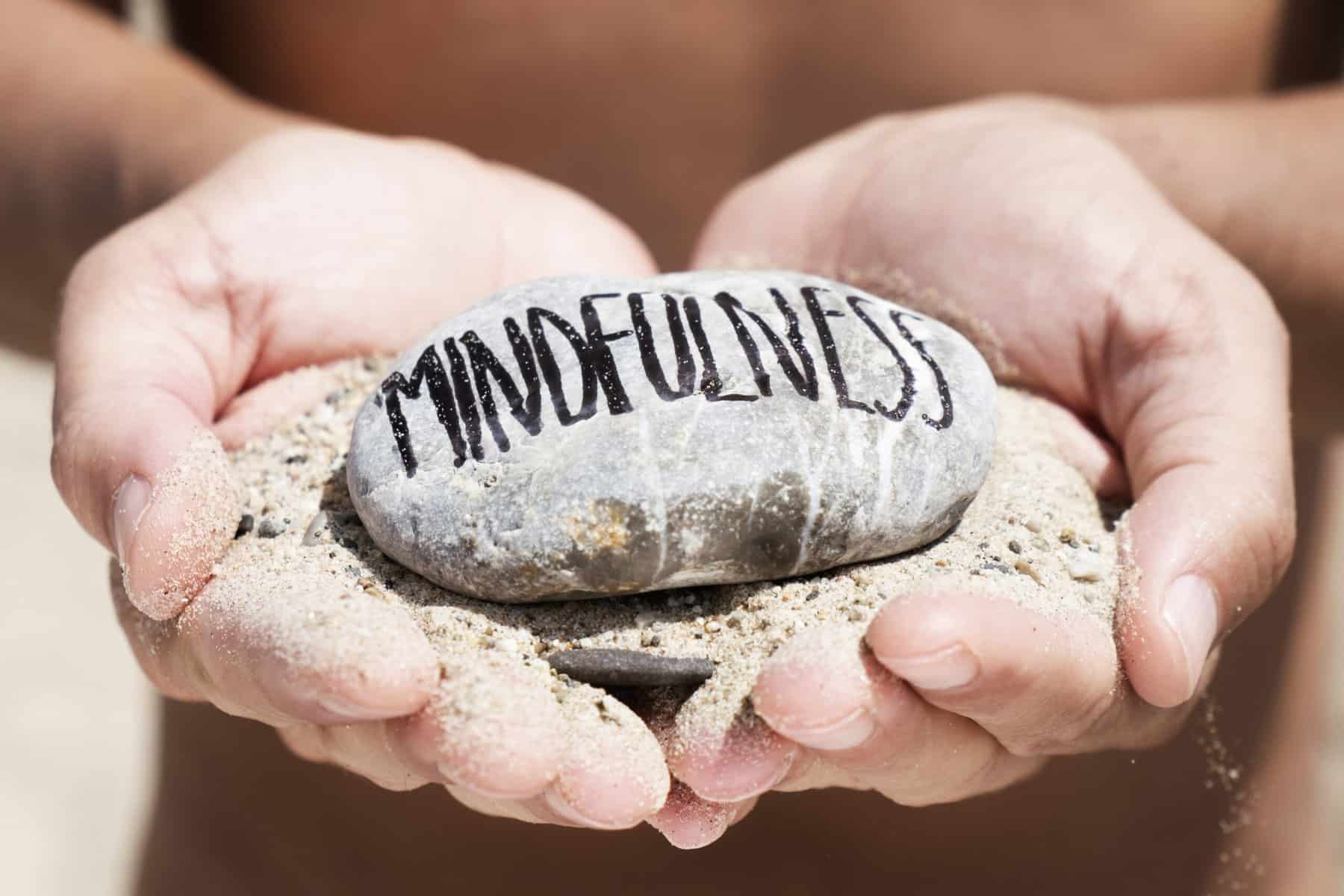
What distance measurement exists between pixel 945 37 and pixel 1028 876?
1.81 meters

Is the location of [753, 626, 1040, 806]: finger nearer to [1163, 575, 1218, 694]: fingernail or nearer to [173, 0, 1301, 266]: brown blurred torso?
[1163, 575, 1218, 694]: fingernail

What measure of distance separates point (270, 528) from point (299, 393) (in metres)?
0.37

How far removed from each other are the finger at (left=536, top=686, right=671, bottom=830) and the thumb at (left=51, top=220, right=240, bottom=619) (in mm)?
548

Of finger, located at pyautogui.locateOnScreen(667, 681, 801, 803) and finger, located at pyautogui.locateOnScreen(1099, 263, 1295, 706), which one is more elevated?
finger, located at pyautogui.locateOnScreen(1099, 263, 1295, 706)

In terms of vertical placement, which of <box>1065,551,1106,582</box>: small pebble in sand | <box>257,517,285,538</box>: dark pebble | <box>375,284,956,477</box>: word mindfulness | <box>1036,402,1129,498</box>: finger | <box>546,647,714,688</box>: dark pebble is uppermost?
<box>375,284,956,477</box>: word mindfulness

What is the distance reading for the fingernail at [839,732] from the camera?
44.5 inches

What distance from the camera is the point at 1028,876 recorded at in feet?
6.89

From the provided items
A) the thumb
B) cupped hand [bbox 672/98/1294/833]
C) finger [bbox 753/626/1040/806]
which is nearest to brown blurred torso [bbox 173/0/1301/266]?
cupped hand [bbox 672/98/1294/833]

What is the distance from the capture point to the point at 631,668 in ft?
4.10

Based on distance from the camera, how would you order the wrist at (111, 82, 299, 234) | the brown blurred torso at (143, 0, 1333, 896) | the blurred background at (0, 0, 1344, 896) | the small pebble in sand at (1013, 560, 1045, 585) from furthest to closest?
the blurred background at (0, 0, 1344, 896) → the wrist at (111, 82, 299, 234) → the brown blurred torso at (143, 0, 1333, 896) → the small pebble in sand at (1013, 560, 1045, 585)

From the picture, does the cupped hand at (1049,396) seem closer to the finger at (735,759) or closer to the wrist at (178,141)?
the finger at (735,759)

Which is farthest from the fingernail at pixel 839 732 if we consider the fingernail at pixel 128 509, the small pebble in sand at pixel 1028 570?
the fingernail at pixel 128 509

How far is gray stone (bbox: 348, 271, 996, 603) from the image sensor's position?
134 centimetres

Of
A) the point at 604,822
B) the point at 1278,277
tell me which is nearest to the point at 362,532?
the point at 604,822
